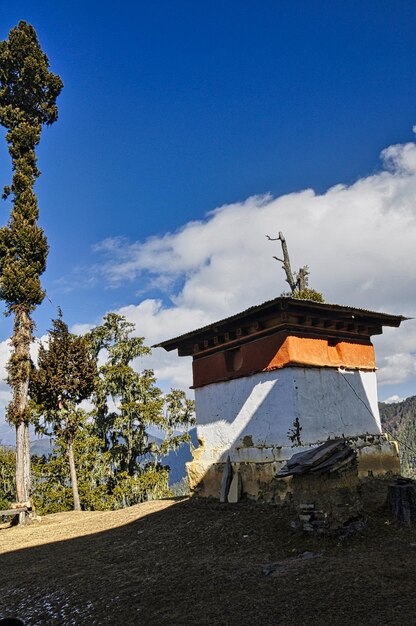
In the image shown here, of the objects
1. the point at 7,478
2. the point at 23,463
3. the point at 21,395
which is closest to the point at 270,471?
the point at 23,463

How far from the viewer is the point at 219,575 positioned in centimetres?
731

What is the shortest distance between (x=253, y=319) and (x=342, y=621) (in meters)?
8.34

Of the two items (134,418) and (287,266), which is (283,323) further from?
(134,418)

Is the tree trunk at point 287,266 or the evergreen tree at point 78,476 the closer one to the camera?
the tree trunk at point 287,266

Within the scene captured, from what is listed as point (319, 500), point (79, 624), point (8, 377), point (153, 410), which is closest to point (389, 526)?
point (319, 500)

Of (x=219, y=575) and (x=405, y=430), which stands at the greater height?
(x=219, y=575)

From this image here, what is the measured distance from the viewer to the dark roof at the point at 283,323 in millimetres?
12086

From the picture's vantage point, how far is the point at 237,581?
22.7 feet

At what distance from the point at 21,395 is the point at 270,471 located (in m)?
11.6

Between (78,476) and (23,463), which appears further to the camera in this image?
(78,476)

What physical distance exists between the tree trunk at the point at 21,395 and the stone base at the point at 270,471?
7998mm

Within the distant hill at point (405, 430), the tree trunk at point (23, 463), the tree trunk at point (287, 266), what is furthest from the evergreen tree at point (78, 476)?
the distant hill at point (405, 430)

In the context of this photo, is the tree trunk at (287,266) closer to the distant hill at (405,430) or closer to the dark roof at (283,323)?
the dark roof at (283,323)

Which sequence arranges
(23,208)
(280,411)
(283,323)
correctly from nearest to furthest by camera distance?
(280,411)
(283,323)
(23,208)
